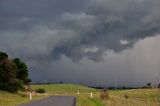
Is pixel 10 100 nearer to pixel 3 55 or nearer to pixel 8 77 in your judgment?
pixel 8 77

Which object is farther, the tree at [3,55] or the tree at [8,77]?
the tree at [3,55]

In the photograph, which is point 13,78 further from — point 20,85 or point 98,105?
point 98,105

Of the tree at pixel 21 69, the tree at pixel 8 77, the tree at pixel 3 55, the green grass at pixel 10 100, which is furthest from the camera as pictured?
the tree at pixel 21 69

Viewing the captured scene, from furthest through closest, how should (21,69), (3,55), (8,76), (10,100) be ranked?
(21,69) < (3,55) < (8,76) < (10,100)

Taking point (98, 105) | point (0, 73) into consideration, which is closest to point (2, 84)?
point (0, 73)

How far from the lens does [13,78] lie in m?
79.8

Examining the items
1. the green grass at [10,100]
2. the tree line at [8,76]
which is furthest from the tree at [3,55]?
the green grass at [10,100]

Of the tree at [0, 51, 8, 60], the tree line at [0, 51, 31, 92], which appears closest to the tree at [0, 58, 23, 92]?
the tree line at [0, 51, 31, 92]

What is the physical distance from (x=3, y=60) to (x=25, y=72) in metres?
14.3

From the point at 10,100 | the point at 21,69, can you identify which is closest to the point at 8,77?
the point at 21,69

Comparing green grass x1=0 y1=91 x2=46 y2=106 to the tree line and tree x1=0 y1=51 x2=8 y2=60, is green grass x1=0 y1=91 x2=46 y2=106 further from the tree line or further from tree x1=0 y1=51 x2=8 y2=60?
tree x1=0 y1=51 x2=8 y2=60

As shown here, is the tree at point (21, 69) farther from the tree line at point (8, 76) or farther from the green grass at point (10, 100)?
the green grass at point (10, 100)

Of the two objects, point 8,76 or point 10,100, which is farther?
point 8,76

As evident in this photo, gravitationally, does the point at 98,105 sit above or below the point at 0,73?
below
